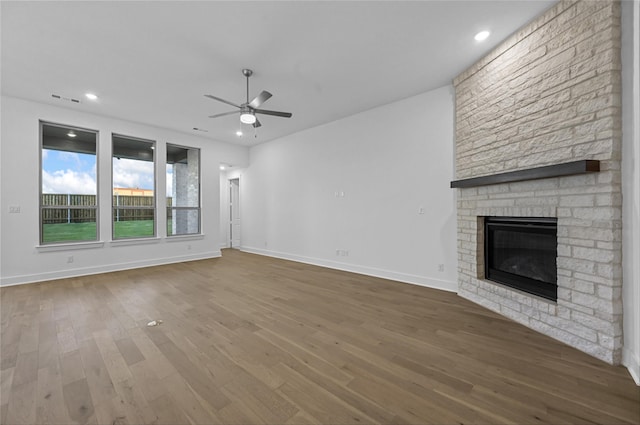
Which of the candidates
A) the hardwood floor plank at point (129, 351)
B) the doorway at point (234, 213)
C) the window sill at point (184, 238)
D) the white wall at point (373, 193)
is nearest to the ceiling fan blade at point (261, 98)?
the white wall at point (373, 193)

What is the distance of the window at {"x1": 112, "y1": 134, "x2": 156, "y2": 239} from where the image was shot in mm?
5418

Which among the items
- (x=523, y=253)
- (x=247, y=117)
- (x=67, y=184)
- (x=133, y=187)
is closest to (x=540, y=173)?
(x=523, y=253)

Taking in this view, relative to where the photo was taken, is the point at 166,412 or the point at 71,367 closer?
the point at 166,412

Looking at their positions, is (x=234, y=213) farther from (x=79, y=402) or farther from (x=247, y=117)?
(x=79, y=402)

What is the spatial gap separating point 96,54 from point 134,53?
49 centimetres

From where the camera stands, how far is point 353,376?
1.83m

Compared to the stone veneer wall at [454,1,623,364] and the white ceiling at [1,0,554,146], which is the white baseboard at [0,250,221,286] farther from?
the stone veneer wall at [454,1,623,364]

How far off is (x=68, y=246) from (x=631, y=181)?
7.77 metres

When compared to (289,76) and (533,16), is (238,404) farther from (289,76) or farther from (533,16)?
(533,16)

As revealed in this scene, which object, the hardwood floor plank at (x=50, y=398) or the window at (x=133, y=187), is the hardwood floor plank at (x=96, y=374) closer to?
the hardwood floor plank at (x=50, y=398)

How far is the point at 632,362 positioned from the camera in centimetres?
187

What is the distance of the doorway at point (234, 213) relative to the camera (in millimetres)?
8414

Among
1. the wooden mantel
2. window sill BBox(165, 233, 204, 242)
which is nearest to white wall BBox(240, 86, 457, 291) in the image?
the wooden mantel

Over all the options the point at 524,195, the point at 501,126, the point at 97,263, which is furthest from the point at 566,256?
the point at 97,263
